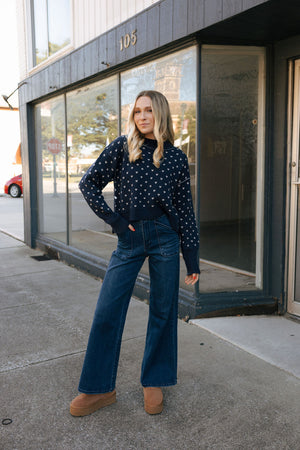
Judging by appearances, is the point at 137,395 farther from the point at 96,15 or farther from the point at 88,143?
the point at 96,15

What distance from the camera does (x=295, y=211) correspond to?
14.0 feet

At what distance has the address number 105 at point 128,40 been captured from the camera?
4.95 meters

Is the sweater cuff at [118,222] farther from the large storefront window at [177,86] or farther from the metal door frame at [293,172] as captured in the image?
the metal door frame at [293,172]

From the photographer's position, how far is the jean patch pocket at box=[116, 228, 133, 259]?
8.71ft

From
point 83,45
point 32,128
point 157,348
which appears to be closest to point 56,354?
point 157,348

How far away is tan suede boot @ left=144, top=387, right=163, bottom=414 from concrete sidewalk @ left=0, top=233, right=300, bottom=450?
0.04m

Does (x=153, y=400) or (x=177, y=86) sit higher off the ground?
(x=177, y=86)

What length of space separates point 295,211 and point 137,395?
2.35 metres

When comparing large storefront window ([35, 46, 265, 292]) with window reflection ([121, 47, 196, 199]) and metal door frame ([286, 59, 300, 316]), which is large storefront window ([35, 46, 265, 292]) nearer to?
window reflection ([121, 47, 196, 199])

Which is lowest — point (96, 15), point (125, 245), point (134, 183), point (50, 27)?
point (125, 245)

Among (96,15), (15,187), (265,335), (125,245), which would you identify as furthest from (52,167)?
(15,187)

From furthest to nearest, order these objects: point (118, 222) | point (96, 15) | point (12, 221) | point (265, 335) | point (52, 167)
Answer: point (12, 221) < point (52, 167) < point (96, 15) < point (265, 335) < point (118, 222)

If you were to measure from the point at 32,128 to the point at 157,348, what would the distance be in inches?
250

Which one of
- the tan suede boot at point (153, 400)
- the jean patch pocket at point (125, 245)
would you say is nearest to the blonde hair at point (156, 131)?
the jean patch pocket at point (125, 245)
